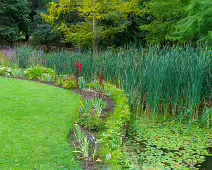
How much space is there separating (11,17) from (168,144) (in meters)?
15.8

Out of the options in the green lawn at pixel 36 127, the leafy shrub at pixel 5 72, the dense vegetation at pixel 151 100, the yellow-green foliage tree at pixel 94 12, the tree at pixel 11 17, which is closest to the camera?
the green lawn at pixel 36 127

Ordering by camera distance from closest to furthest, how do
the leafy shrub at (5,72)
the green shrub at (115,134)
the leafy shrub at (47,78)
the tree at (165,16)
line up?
1. the green shrub at (115,134)
2. the leafy shrub at (47,78)
3. the leafy shrub at (5,72)
4. the tree at (165,16)

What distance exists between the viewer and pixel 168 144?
4.21m

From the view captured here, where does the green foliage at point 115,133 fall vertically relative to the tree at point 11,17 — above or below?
below

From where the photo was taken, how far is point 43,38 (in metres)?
16.8

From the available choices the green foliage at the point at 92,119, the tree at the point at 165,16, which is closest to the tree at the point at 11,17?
the tree at the point at 165,16

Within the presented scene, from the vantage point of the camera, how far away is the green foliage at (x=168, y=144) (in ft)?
12.0

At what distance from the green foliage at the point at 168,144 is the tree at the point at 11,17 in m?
13.3

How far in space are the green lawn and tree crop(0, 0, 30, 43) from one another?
10.8 meters

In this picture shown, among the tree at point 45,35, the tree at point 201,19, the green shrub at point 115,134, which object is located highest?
the tree at point 201,19

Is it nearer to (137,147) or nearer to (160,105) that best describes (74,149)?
(137,147)

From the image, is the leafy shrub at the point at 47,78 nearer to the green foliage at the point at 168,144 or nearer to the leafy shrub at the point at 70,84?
the leafy shrub at the point at 70,84

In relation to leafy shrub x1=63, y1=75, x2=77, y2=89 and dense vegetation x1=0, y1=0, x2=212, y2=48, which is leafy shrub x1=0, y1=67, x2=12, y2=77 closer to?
leafy shrub x1=63, y1=75, x2=77, y2=89

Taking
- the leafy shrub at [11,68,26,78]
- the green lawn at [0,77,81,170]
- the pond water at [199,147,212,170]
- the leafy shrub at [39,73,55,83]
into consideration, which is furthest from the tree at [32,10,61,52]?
the pond water at [199,147,212,170]
